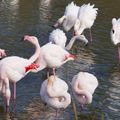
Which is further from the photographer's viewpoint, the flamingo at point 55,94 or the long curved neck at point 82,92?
the long curved neck at point 82,92

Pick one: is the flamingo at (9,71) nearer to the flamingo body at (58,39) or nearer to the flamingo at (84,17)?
the flamingo body at (58,39)

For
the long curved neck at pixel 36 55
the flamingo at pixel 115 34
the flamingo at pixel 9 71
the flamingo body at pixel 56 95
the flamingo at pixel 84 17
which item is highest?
the flamingo at pixel 84 17

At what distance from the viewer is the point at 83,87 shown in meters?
8.85

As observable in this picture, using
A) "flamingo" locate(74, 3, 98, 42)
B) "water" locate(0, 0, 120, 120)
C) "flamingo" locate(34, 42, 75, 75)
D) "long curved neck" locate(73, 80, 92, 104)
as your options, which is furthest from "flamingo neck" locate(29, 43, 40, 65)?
"flamingo" locate(74, 3, 98, 42)

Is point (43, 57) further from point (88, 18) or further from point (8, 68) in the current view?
point (88, 18)

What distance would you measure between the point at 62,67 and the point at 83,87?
3.19 m

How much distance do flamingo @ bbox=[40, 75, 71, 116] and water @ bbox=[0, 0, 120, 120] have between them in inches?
15.4

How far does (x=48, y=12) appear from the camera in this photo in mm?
18516

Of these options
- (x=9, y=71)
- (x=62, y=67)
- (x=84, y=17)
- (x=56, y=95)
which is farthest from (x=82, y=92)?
(x=84, y=17)

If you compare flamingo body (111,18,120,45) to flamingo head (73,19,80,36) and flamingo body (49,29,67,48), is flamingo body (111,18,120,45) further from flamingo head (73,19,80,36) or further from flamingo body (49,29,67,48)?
flamingo head (73,19,80,36)

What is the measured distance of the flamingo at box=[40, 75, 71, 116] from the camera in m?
8.34

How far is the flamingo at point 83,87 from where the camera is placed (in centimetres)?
880

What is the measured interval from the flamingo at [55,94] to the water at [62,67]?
0.39m

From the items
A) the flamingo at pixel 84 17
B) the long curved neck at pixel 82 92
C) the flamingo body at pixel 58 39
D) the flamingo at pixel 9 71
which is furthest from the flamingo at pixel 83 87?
the flamingo at pixel 84 17
